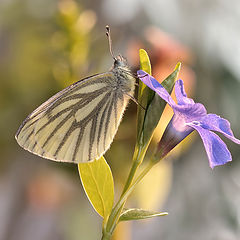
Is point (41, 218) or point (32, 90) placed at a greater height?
point (32, 90)

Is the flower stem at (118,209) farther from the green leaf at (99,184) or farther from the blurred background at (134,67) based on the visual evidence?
the blurred background at (134,67)

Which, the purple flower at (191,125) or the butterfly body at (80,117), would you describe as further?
the butterfly body at (80,117)

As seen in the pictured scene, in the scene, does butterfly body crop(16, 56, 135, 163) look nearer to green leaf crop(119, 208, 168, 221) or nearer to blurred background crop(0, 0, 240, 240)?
green leaf crop(119, 208, 168, 221)

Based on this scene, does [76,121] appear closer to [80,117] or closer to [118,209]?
[80,117]

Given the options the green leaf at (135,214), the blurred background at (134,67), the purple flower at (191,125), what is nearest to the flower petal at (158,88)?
the purple flower at (191,125)

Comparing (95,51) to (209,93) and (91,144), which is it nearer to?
(209,93)

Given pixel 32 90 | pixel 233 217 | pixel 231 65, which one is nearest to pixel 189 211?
pixel 233 217

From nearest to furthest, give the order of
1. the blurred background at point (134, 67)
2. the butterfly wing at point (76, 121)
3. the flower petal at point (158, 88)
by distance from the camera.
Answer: the flower petal at point (158, 88) < the butterfly wing at point (76, 121) < the blurred background at point (134, 67)
